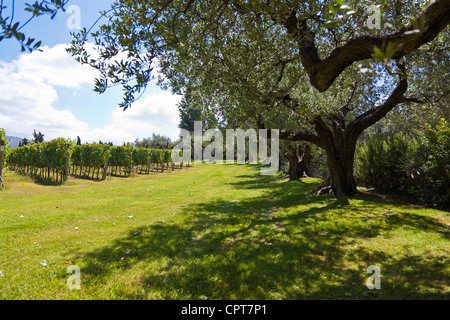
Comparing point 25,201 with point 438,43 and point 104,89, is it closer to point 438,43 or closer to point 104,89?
point 104,89

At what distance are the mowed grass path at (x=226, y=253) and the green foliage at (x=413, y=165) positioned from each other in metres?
1.28

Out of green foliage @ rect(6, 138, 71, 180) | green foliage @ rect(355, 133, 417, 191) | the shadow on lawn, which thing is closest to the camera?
the shadow on lawn

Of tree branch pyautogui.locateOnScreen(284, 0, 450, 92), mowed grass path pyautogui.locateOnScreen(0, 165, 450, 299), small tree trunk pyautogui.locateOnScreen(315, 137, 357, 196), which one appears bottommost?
mowed grass path pyautogui.locateOnScreen(0, 165, 450, 299)

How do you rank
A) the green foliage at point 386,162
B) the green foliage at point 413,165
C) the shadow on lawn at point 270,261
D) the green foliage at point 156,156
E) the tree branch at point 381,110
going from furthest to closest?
1. the green foliage at point 156,156
2. the green foliage at point 386,162
3. the tree branch at point 381,110
4. the green foliage at point 413,165
5. the shadow on lawn at point 270,261

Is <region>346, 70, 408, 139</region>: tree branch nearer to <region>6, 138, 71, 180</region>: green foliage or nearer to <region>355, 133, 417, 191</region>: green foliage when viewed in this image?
<region>355, 133, 417, 191</region>: green foliage

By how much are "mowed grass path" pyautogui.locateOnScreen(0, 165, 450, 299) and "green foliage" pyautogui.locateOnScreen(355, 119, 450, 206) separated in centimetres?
128

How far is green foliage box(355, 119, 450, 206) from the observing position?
878 cm

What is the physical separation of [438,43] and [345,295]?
10469 mm

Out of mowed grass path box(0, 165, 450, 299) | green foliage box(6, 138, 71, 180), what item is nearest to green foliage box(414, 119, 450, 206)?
mowed grass path box(0, 165, 450, 299)

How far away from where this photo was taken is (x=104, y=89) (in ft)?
16.2

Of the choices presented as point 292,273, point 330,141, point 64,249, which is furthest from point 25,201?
point 330,141

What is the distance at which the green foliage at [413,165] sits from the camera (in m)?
8.78

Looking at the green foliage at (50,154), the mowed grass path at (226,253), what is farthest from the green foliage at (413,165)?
the green foliage at (50,154)

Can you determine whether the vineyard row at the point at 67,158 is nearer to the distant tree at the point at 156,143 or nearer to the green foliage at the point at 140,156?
the green foliage at the point at 140,156
